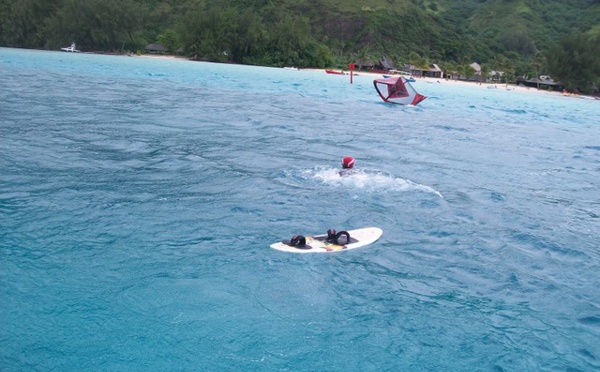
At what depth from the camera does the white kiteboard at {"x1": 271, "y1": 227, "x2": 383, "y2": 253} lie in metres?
11.4

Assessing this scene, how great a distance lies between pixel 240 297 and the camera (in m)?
9.62

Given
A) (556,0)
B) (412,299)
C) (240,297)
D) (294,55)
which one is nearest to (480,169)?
(412,299)

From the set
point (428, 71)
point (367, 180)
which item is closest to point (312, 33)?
point (428, 71)

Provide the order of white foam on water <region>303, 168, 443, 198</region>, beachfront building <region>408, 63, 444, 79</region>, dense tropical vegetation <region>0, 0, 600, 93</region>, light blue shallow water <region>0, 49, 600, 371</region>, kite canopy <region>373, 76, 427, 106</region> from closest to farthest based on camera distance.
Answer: light blue shallow water <region>0, 49, 600, 371</region>, white foam on water <region>303, 168, 443, 198</region>, kite canopy <region>373, 76, 427, 106</region>, dense tropical vegetation <region>0, 0, 600, 93</region>, beachfront building <region>408, 63, 444, 79</region>

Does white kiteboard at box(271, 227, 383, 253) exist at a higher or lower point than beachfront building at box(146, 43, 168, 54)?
lower

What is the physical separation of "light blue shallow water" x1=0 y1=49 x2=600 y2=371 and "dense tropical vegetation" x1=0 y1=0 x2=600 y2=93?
84.5 metres

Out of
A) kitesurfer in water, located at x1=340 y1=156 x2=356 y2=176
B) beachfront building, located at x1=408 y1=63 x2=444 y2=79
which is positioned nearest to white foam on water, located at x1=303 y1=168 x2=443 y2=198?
kitesurfer in water, located at x1=340 y1=156 x2=356 y2=176

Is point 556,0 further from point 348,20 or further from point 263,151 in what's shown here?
point 263,151

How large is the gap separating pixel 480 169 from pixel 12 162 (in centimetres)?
1583

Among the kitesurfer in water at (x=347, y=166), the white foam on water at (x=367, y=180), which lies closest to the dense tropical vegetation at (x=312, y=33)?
the white foam on water at (x=367, y=180)

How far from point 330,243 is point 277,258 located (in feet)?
4.14

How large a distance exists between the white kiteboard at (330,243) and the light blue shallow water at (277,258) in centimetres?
20

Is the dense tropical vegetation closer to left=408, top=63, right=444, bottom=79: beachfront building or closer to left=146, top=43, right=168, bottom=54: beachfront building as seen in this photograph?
left=408, top=63, right=444, bottom=79: beachfront building

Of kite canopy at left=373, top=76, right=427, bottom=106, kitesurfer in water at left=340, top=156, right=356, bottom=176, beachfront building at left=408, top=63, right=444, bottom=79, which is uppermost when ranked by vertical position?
beachfront building at left=408, top=63, right=444, bottom=79
